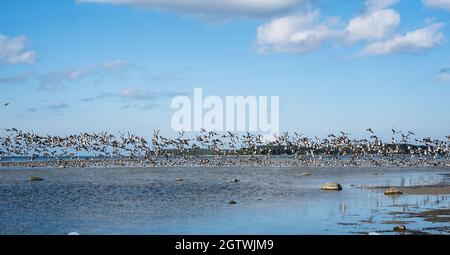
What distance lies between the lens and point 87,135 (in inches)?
7023

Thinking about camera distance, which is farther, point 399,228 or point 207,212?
point 207,212

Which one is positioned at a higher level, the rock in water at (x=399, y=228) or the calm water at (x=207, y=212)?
the rock in water at (x=399, y=228)

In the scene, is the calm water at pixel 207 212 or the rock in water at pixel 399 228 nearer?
the rock in water at pixel 399 228

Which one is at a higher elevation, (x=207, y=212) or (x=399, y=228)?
(x=399, y=228)

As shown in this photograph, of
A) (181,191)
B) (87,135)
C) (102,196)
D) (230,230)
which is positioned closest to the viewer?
(230,230)

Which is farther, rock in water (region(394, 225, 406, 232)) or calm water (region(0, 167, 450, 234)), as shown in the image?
calm water (region(0, 167, 450, 234))

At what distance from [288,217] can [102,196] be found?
29.9 meters

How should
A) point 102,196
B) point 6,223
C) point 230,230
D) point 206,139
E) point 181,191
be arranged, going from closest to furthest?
point 230,230
point 6,223
point 102,196
point 181,191
point 206,139

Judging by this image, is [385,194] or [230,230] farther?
[385,194]

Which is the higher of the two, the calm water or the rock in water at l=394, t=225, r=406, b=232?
the rock in water at l=394, t=225, r=406, b=232
